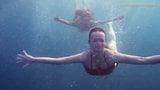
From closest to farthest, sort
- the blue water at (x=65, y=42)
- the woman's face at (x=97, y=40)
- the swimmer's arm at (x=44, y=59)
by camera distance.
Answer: the woman's face at (x=97, y=40) → the swimmer's arm at (x=44, y=59) → the blue water at (x=65, y=42)

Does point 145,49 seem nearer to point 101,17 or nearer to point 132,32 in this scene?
point 132,32

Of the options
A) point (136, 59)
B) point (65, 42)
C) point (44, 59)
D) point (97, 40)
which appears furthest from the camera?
point (65, 42)

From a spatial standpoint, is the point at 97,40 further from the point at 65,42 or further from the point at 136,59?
the point at 65,42

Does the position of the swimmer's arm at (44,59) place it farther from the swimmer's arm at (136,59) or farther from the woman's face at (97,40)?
the swimmer's arm at (136,59)

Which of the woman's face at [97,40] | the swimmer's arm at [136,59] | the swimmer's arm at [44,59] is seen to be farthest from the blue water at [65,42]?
the woman's face at [97,40]

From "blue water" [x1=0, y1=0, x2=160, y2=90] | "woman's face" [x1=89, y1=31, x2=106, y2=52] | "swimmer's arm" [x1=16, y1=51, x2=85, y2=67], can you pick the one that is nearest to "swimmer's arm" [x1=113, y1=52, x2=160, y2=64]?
"woman's face" [x1=89, y1=31, x2=106, y2=52]

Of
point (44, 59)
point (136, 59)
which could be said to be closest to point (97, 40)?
point (136, 59)

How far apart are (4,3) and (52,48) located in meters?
3.39

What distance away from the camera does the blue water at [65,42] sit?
16.0m

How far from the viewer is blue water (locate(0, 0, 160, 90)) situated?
52.4ft

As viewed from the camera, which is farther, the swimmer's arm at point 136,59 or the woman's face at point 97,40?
the woman's face at point 97,40

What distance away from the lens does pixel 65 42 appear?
16266 mm

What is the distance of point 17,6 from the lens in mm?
16250

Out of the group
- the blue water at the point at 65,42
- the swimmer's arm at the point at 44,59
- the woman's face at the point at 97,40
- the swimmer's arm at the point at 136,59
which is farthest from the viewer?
the blue water at the point at 65,42
